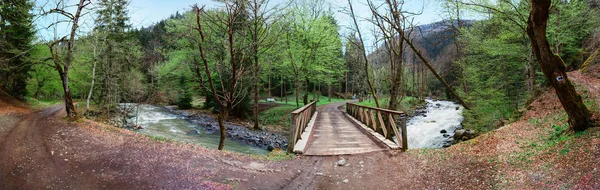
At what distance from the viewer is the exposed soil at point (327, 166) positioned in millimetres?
4129

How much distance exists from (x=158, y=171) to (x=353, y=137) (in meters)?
5.77

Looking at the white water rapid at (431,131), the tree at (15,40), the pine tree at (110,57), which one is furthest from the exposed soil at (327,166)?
the tree at (15,40)

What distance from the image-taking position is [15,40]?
19.4m

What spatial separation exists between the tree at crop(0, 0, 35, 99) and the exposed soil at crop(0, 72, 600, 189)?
605 inches

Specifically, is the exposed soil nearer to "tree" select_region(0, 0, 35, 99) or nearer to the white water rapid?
the white water rapid

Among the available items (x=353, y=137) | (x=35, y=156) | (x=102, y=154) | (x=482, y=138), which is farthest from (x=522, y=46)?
(x=35, y=156)

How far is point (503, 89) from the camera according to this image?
12492 mm

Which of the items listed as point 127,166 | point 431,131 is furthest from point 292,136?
point 431,131

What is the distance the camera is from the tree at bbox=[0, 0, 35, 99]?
1777cm

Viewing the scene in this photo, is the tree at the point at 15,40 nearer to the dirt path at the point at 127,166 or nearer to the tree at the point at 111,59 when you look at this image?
the tree at the point at 111,59

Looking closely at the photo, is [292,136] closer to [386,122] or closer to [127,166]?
[386,122]

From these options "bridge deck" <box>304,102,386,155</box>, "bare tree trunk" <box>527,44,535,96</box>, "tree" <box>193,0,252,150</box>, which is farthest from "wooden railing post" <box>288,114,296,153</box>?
"bare tree trunk" <box>527,44,535,96</box>

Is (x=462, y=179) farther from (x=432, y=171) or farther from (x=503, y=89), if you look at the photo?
(x=503, y=89)

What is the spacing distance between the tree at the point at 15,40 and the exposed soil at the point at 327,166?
605 inches
